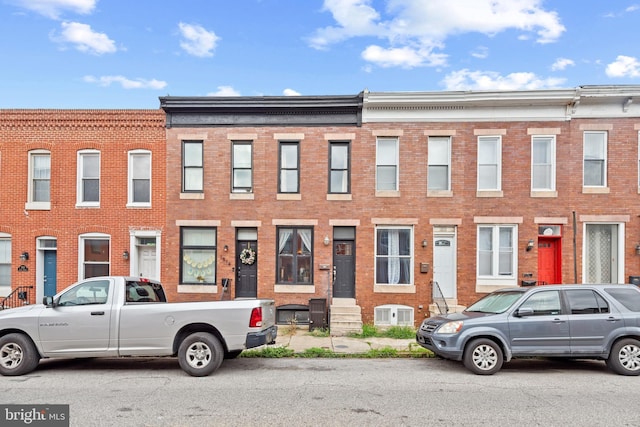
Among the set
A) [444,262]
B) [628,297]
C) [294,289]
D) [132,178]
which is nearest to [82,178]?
[132,178]

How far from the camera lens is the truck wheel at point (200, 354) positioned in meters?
7.55

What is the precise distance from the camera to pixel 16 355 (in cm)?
766

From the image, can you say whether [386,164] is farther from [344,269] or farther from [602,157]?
[602,157]

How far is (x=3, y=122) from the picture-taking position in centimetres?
1385

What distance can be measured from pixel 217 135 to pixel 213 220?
2.85 m

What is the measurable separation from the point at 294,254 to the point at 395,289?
3472mm

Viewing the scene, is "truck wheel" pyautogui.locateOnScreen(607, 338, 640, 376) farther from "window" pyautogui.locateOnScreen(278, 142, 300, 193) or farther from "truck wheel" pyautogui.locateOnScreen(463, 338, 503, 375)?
"window" pyautogui.locateOnScreen(278, 142, 300, 193)

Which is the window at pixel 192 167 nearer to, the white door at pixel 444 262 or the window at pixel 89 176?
the window at pixel 89 176

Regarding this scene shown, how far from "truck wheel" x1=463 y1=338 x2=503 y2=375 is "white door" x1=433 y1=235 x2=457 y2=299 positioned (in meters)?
5.53

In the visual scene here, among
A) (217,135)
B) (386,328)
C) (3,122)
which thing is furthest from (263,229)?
(3,122)

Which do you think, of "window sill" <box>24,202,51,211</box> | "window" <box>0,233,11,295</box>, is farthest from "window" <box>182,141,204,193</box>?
"window" <box>0,233,11,295</box>

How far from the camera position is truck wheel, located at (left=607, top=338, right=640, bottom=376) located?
7809mm

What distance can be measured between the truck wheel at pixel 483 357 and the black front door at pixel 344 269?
5.83 m

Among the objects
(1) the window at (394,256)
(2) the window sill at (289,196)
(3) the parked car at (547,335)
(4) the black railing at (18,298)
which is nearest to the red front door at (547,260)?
(1) the window at (394,256)
